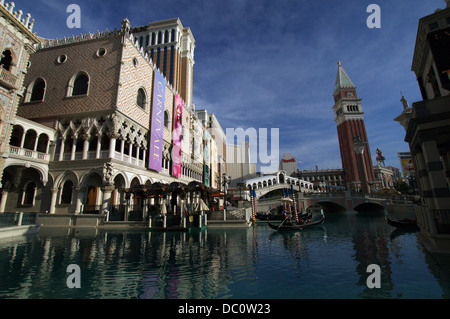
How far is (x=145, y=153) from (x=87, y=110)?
7.18 metres

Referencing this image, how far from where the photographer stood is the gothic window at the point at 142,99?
84.9 ft

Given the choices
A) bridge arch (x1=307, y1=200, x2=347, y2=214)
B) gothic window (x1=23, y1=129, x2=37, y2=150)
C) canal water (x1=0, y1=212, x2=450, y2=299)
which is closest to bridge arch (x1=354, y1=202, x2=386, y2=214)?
bridge arch (x1=307, y1=200, x2=347, y2=214)

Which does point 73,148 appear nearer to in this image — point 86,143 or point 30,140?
point 86,143

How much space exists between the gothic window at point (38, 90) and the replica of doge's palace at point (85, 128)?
111 mm

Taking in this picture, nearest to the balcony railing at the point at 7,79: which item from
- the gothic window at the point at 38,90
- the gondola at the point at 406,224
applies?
the gothic window at the point at 38,90

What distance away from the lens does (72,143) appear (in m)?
22.1

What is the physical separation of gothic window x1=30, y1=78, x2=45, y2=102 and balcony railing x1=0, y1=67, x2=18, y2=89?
31.7 feet

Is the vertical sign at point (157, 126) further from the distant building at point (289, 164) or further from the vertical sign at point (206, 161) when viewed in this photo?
the distant building at point (289, 164)

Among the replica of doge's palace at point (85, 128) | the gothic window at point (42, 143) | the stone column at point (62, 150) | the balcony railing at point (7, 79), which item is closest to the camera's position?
the balcony railing at point (7, 79)

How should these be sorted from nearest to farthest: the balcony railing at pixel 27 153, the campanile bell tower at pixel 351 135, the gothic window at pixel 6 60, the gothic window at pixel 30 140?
1. the gothic window at pixel 6 60
2. the balcony railing at pixel 27 153
3. the gothic window at pixel 30 140
4. the campanile bell tower at pixel 351 135

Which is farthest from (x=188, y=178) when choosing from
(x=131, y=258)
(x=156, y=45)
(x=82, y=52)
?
(x=156, y=45)

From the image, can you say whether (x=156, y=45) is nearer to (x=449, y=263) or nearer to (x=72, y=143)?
(x=72, y=143)

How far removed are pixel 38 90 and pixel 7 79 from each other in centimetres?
1097

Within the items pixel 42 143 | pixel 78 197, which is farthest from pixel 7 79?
pixel 78 197
